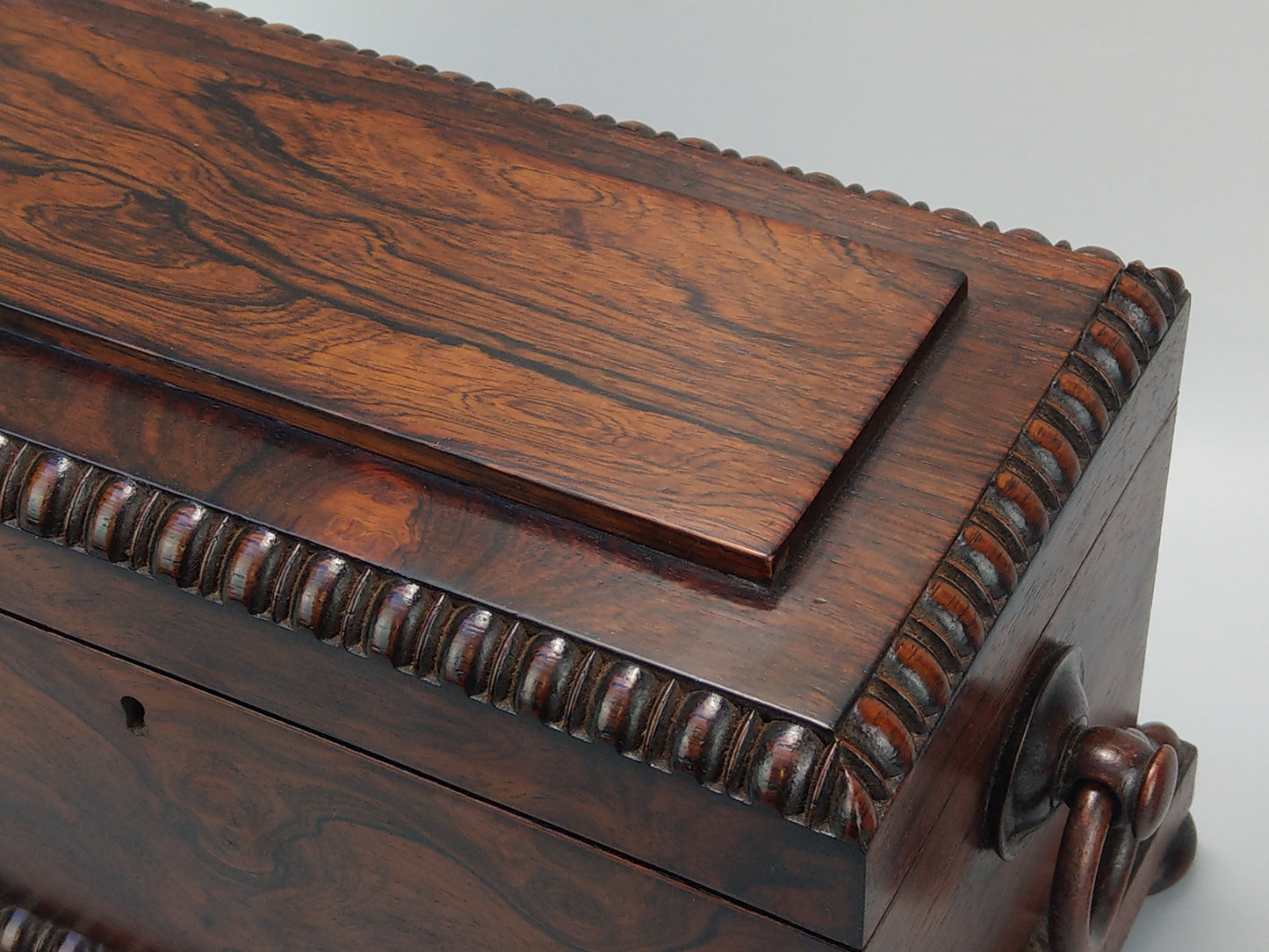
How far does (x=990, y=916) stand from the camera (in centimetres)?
138

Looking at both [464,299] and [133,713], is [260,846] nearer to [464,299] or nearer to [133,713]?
[133,713]

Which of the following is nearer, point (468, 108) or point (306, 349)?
point (306, 349)

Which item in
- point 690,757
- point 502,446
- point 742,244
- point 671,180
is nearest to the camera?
point 690,757

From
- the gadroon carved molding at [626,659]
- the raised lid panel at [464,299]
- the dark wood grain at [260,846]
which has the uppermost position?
the raised lid panel at [464,299]

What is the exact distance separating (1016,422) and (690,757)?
0.34 metres

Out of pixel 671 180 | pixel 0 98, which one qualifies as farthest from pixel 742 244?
pixel 0 98

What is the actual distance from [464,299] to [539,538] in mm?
224

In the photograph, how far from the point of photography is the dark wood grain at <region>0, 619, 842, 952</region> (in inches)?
44.9

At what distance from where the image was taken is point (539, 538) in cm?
112

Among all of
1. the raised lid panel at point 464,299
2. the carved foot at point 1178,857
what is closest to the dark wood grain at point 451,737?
the raised lid panel at point 464,299

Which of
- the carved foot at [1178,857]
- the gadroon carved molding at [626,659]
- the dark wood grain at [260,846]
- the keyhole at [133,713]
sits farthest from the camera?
the carved foot at [1178,857]

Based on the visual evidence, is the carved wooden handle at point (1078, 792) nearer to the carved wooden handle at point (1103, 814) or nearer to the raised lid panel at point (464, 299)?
the carved wooden handle at point (1103, 814)

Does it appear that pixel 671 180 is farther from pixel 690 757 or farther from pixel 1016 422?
pixel 690 757

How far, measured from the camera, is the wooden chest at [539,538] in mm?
1061
